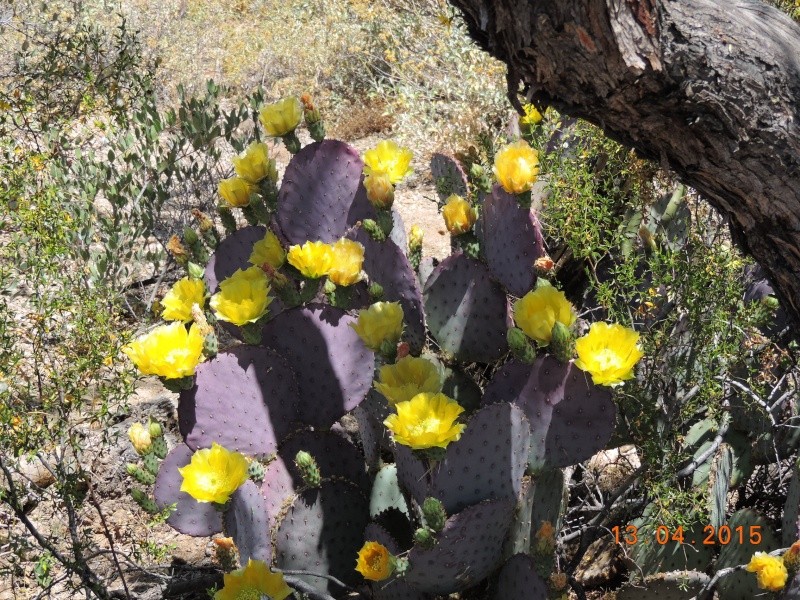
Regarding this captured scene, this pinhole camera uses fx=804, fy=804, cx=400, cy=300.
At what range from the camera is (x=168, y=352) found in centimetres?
188

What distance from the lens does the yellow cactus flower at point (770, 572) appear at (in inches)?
72.2

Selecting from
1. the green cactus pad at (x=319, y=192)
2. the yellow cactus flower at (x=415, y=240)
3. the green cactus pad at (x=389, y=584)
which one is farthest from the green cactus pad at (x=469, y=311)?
the green cactus pad at (x=389, y=584)

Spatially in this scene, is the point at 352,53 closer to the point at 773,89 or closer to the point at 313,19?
the point at 313,19

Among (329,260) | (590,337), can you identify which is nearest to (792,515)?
(590,337)

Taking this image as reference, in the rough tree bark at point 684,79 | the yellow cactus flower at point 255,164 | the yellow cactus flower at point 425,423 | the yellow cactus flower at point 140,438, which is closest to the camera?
the rough tree bark at point 684,79

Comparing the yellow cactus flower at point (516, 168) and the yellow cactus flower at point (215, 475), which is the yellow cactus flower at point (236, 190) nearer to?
the yellow cactus flower at point (516, 168)

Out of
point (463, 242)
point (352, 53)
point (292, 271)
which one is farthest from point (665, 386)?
point (352, 53)

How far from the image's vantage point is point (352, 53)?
745cm

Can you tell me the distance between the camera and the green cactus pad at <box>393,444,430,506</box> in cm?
180

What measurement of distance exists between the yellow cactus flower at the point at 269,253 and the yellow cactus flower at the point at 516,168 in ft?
2.01

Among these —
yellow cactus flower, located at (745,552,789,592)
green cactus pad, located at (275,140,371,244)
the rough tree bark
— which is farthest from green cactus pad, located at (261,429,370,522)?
the rough tree bark

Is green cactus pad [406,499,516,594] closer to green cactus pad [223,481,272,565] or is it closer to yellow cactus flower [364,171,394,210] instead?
green cactus pad [223,481,272,565]

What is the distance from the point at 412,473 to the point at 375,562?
23cm

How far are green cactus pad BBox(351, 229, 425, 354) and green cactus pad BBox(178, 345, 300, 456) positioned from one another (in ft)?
1.29
